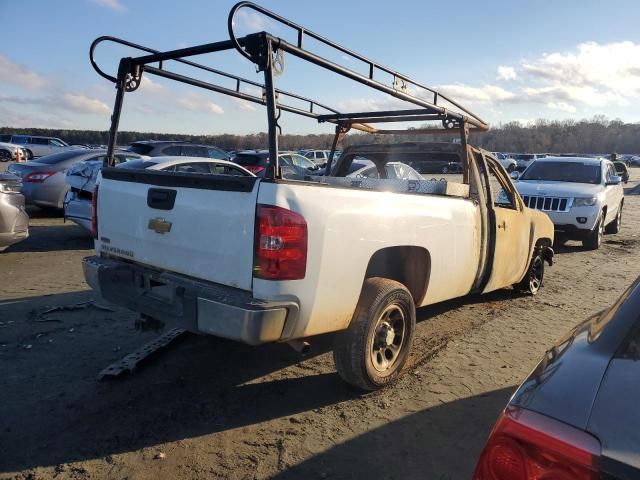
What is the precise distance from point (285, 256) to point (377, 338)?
1.15 m

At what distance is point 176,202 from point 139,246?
0.52m

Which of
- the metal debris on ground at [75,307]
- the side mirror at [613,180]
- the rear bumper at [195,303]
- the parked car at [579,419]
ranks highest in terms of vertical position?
the side mirror at [613,180]

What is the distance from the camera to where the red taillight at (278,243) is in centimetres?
278

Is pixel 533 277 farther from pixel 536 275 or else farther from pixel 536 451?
pixel 536 451

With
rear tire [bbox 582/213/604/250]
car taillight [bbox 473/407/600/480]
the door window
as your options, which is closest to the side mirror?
rear tire [bbox 582/213/604/250]

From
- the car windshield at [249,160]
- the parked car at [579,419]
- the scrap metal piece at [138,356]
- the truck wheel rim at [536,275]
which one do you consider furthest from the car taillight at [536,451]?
the car windshield at [249,160]

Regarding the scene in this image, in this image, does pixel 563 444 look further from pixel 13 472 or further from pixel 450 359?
pixel 450 359

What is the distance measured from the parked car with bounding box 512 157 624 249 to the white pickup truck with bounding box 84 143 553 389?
6.23 meters

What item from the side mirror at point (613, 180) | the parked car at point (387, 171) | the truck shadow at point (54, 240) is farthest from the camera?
the side mirror at point (613, 180)

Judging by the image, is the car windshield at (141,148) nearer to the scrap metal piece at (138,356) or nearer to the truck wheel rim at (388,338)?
the scrap metal piece at (138,356)

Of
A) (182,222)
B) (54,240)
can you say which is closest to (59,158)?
(54,240)

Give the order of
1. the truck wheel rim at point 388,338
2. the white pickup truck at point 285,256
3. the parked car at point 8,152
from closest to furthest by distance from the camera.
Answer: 1. the white pickup truck at point 285,256
2. the truck wheel rim at point 388,338
3. the parked car at point 8,152

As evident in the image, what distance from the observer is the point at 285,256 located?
282 cm

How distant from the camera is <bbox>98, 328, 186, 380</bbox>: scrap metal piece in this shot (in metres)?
3.62
